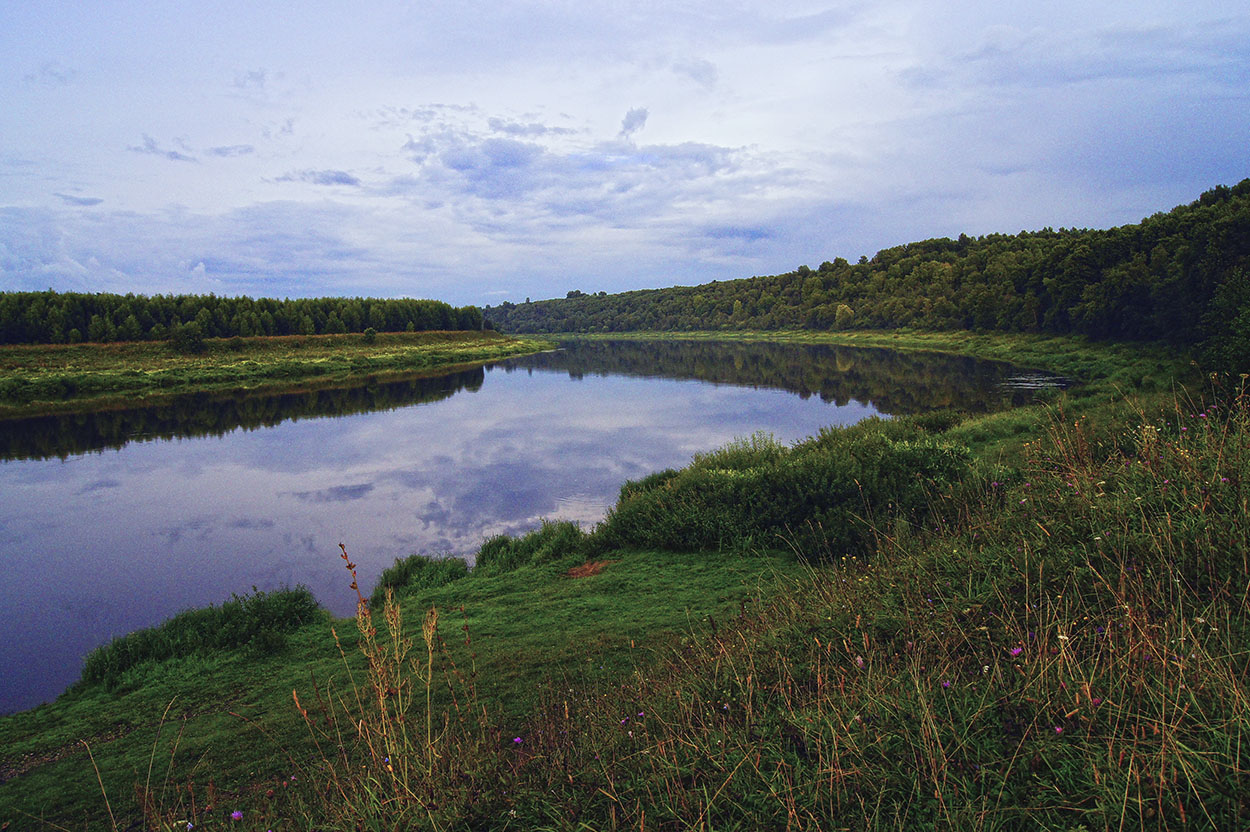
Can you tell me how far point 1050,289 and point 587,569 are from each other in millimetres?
65027

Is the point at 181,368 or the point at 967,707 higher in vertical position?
the point at 181,368

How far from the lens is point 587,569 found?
11.4 m

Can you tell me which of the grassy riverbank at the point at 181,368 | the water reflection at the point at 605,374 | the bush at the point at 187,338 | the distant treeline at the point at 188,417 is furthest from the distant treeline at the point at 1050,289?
the bush at the point at 187,338

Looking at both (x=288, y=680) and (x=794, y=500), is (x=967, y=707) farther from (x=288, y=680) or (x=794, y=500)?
(x=794, y=500)

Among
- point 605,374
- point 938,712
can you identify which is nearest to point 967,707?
point 938,712

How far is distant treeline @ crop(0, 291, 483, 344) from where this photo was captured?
2212 inches

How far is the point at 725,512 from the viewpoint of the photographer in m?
11.7

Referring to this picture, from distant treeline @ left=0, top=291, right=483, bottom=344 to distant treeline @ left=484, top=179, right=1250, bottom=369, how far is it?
252ft

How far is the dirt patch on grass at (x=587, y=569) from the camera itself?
11.1 m

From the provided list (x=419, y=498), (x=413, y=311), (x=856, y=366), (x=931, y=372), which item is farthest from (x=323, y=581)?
(x=413, y=311)

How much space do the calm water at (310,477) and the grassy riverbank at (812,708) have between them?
527cm

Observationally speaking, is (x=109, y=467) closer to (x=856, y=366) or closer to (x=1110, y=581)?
(x=1110, y=581)

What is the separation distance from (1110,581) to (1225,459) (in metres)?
1.69

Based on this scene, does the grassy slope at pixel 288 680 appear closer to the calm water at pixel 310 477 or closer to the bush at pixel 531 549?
the bush at pixel 531 549
